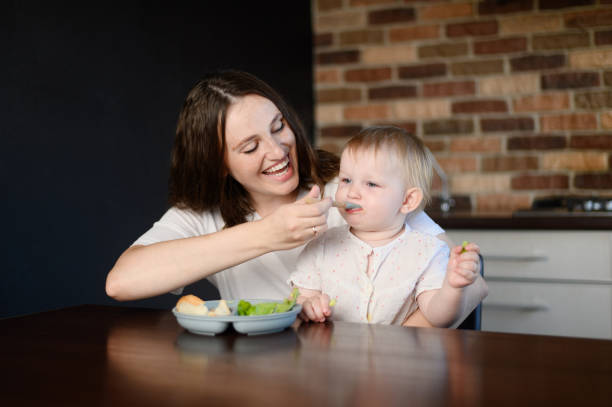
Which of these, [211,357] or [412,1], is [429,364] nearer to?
[211,357]

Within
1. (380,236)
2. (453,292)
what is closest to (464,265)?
(453,292)

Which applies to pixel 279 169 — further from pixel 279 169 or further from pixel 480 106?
pixel 480 106

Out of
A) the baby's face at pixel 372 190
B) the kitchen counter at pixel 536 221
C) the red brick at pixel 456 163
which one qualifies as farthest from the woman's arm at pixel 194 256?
the red brick at pixel 456 163

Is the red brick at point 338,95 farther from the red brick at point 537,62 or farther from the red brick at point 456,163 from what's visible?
the red brick at point 537,62

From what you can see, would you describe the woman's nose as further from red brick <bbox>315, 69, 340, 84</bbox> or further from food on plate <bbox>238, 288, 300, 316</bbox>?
red brick <bbox>315, 69, 340, 84</bbox>

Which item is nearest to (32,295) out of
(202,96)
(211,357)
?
(202,96)

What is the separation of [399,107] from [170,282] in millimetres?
2305

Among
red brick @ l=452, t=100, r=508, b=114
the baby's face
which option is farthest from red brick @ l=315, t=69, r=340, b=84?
the baby's face

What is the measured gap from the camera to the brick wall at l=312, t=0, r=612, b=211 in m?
3.00

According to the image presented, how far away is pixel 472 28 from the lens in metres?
3.19

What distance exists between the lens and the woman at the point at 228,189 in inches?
52.7

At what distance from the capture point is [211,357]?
34.9 inches

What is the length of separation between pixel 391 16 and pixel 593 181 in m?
1.41

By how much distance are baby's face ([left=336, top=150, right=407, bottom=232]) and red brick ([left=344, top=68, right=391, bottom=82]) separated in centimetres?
207
